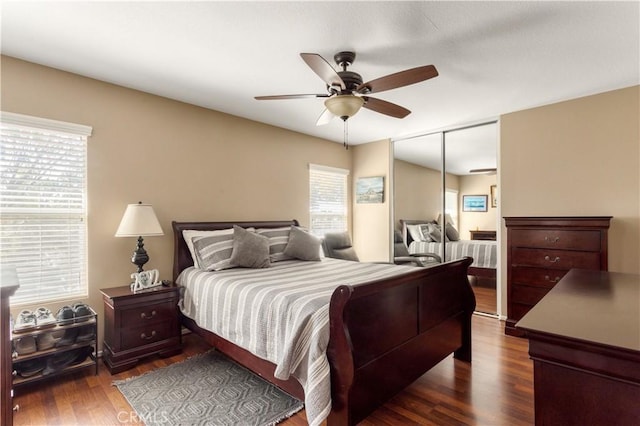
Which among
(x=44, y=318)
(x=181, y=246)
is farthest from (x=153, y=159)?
(x=44, y=318)

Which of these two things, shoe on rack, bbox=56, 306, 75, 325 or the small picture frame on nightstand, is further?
the small picture frame on nightstand

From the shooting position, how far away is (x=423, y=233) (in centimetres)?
480

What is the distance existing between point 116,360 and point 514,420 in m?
2.99

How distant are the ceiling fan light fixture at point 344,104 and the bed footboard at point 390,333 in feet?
4.13

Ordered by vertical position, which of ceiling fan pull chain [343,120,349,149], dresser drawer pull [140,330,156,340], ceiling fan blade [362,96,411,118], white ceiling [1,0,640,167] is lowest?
dresser drawer pull [140,330,156,340]

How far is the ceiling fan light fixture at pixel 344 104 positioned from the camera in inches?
89.0

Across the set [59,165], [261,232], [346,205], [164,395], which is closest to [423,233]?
[346,205]

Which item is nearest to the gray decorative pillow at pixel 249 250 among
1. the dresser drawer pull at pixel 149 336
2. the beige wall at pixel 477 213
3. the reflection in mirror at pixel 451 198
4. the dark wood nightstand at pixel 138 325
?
the dark wood nightstand at pixel 138 325

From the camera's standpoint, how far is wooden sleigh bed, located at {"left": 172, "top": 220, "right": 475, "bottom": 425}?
172 centimetres

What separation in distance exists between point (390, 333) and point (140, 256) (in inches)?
93.1

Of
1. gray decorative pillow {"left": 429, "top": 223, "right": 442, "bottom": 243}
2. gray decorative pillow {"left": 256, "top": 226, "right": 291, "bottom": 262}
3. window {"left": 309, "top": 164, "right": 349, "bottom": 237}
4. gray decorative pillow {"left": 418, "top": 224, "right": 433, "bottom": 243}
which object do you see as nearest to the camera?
gray decorative pillow {"left": 256, "top": 226, "right": 291, "bottom": 262}

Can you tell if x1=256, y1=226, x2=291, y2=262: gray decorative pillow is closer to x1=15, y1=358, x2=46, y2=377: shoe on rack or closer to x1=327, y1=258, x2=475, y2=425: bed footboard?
x1=327, y1=258, x2=475, y2=425: bed footboard

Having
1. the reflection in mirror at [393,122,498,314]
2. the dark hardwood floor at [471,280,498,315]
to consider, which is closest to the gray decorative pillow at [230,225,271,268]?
the reflection in mirror at [393,122,498,314]

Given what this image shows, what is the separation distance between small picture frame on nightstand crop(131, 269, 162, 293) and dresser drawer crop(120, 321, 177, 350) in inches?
13.5
